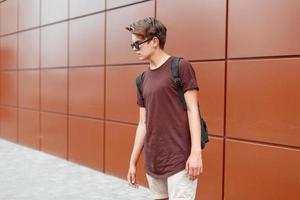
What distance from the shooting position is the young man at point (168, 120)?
2.47 m

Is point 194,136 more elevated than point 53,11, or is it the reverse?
point 53,11

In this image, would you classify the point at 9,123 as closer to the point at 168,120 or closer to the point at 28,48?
the point at 28,48

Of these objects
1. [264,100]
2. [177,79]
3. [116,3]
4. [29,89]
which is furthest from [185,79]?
[29,89]

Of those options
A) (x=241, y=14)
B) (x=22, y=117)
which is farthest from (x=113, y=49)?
(x=22, y=117)

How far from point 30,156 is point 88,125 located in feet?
5.69

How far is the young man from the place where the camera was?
97.1 inches

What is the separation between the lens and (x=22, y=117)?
8.92 m

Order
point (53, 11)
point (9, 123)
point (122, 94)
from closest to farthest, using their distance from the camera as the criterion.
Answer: point (122, 94) < point (53, 11) < point (9, 123)

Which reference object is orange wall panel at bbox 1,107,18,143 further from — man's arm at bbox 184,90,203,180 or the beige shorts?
man's arm at bbox 184,90,203,180

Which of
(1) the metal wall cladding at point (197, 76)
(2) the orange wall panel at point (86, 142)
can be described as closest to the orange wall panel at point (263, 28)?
(1) the metal wall cladding at point (197, 76)

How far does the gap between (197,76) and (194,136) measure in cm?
220

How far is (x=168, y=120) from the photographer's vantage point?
2504 mm

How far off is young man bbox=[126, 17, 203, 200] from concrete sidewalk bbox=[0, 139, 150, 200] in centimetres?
253

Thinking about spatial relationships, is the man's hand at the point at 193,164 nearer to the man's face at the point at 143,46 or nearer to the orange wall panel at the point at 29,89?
the man's face at the point at 143,46
